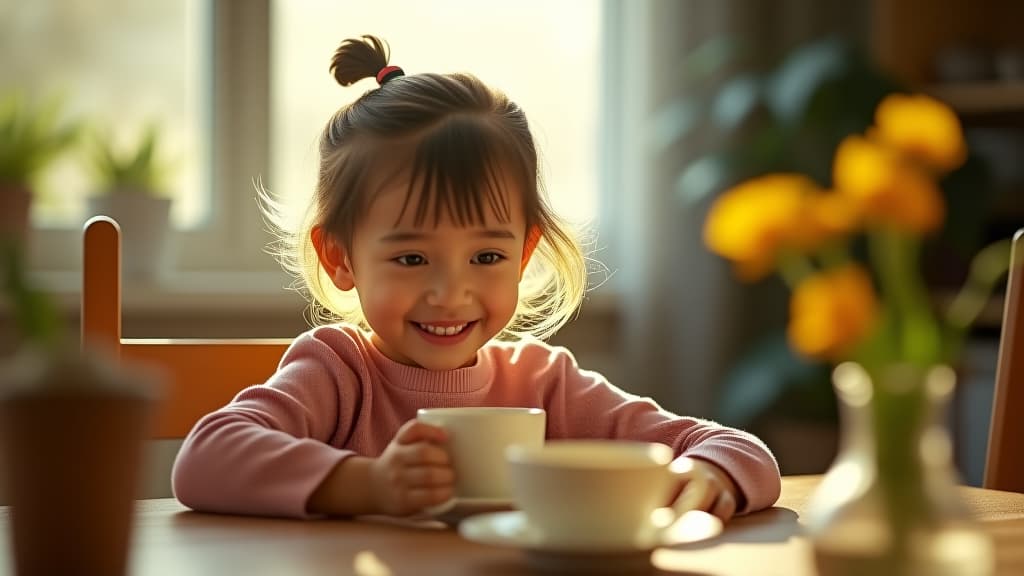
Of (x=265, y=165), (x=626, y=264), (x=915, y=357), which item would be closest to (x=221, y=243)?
(x=265, y=165)

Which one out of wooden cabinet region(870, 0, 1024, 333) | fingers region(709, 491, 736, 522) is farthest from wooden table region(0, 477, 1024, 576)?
wooden cabinet region(870, 0, 1024, 333)

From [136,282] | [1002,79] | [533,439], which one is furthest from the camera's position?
[1002,79]

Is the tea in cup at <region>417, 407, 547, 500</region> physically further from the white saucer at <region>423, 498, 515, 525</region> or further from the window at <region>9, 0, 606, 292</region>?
the window at <region>9, 0, 606, 292</region>

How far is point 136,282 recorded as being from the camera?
2479 mm

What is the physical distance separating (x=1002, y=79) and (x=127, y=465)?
2660 millimetres

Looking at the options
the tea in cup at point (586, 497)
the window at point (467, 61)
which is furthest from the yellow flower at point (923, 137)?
the window at point (467, 61)

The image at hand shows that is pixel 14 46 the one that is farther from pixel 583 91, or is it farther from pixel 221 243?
pixel 583 91

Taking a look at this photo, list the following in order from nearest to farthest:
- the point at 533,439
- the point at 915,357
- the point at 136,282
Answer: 1. the point at 915,357
2. the point at 533,439
3. the point at 136,282

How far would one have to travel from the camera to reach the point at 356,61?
54.5 inches

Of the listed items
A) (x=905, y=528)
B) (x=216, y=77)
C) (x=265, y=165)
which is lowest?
(x=905, y=528)

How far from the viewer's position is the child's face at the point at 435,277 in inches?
47.4

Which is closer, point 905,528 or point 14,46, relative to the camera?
point 905,528

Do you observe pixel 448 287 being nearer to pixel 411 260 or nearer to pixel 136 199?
pixel 411 260

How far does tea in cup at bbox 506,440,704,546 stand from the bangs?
0.52 metres
